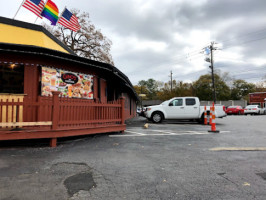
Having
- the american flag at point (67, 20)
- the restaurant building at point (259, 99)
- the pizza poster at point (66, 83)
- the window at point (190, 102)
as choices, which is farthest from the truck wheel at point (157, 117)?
the restaurant building at point (259, 99)

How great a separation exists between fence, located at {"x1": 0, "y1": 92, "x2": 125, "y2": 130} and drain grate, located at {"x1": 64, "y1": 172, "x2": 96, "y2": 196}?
2711mm

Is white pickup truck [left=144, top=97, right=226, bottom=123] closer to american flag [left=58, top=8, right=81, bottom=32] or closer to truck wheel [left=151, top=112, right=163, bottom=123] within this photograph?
truck wheel [left=151, top=112, right=163, bottom=123]

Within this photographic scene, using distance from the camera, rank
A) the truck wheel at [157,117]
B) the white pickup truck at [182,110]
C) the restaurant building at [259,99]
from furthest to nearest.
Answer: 1. the restaurant building at [259,99]
2. the truck wheel at [157,117]
3. the white pickup truck at [182,110]

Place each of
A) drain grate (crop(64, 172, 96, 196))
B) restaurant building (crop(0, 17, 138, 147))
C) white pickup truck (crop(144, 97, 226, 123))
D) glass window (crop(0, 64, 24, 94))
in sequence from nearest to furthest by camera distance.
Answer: drain grate (crop(64, 172, 96, 196)) < restaurant building (crop(0, 17, 138, 147)) < glass window (crop(0, 64, 24, 94)) < white pickup truck (crop(144, 97, 226, 123))

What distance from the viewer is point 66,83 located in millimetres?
7793

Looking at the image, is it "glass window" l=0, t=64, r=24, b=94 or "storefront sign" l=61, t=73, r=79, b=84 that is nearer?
"glass window" l=0, t=64, r=24, b=94

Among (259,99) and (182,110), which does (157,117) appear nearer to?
(182,110)

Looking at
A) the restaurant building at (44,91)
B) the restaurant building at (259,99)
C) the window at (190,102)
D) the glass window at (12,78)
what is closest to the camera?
the restaurant building at (44,91)

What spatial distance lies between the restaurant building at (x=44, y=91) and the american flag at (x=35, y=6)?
1692 mm

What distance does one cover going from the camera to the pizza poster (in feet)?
23.4

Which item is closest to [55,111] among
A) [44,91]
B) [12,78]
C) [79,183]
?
[44,91]

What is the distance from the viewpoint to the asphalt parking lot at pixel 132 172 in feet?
8.61

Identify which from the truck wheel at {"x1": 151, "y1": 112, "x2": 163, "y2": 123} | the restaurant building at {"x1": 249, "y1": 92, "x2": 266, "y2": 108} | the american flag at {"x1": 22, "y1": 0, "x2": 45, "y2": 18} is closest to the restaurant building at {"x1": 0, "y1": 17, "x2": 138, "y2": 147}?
the american flag at {"x1": 22, "y1": 0, "x2": 45, "y2": 18}

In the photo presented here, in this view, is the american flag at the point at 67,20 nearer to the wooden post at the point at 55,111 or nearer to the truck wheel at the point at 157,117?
the wooden post at the point at 55,111
